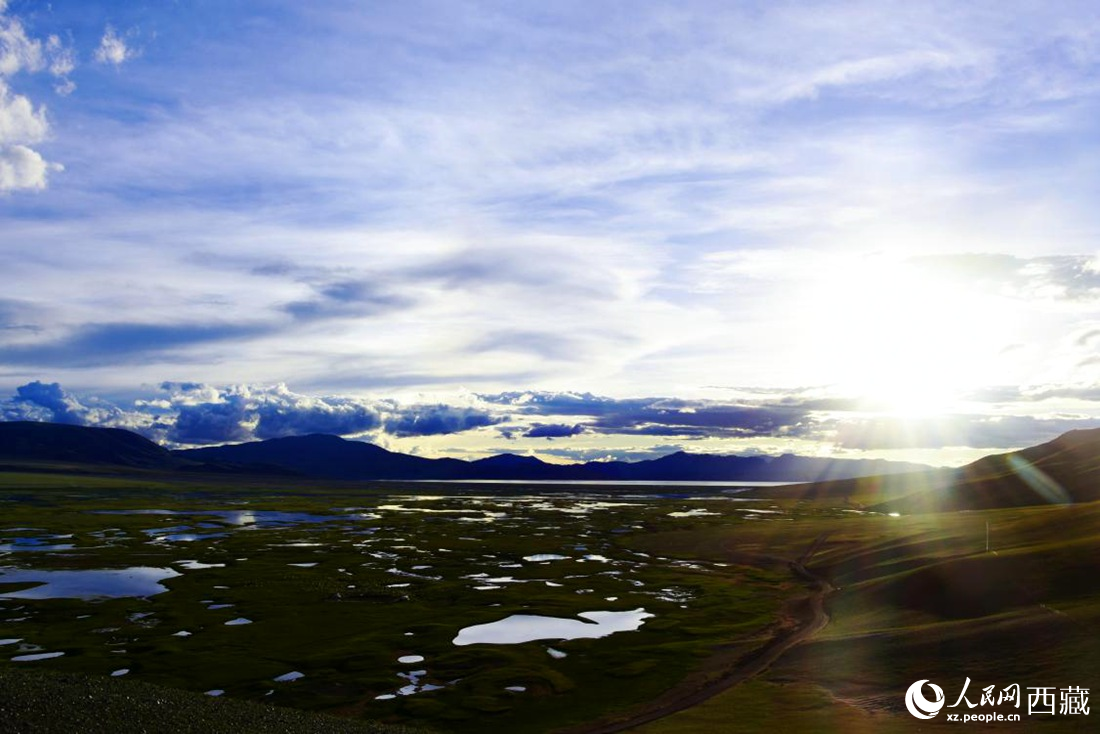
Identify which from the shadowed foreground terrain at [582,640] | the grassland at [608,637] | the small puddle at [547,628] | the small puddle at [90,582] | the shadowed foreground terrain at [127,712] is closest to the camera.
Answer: the shadowed foreground terrain at [127,712]

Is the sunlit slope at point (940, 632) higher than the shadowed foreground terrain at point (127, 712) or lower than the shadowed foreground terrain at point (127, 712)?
lower

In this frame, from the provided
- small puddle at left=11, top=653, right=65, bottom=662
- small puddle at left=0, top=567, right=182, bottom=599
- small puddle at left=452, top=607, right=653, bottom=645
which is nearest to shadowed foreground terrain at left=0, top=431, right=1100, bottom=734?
small puddle at left=11, top=653, right=65, bottom=662

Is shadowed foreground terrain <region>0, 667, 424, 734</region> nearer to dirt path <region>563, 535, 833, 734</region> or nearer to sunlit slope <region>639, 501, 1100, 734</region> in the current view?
dirt path <region>563, 535, 833, 734</region>

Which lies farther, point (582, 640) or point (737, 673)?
point (582, 640)

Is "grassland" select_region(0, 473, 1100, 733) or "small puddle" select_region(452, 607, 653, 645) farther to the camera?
"small puddle" select_region(452, 607, 653, 645)

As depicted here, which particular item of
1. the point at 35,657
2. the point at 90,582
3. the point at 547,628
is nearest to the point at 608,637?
the point at 547,628

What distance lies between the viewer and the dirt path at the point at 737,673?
1687 inches

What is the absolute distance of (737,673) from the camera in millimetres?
52312

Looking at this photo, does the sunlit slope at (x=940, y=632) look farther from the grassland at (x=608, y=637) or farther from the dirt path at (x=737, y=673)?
the dirt path at (x=737, y=673)

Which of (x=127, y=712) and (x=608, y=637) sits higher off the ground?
(x=127, y=712)

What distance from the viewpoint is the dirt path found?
4284cm

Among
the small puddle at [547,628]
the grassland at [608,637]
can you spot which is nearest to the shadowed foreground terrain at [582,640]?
the grassland at [608,637]

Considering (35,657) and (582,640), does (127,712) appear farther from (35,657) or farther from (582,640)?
(582,640)

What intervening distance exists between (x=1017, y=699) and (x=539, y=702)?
26.0 metres
